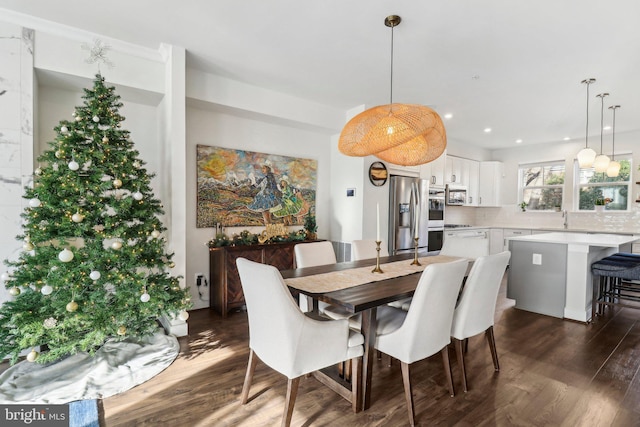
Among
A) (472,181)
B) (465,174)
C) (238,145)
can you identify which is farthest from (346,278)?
(472,181)

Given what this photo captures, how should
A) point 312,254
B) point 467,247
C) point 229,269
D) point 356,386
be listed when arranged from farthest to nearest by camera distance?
1. point 229,269
2. point 467,247
3. point 312,254
4. point 356,386

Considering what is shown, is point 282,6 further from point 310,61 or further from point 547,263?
point 547,263

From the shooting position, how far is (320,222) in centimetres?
484

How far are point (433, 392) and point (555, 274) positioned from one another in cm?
251

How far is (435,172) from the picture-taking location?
5.71m

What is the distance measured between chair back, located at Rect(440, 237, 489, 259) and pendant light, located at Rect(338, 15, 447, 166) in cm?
122

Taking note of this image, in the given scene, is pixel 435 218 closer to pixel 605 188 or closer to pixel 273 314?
pixel 605 188

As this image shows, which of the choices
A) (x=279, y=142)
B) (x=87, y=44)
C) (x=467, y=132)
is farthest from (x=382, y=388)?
(x=467, y=132)

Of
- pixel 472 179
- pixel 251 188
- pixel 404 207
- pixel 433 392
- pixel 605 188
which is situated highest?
pixel 472 179

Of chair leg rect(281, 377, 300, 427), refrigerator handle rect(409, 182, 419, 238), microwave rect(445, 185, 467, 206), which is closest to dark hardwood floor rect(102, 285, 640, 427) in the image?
chair leg rect(281, 377, 300, 427)

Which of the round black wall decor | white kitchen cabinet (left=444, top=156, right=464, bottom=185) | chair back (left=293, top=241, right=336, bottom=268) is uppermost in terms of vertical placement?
white kitchen cabinet (left=444, top=156, right=464, bottom=185)

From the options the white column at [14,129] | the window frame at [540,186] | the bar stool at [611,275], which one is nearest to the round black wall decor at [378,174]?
the bar stool at [611,275]

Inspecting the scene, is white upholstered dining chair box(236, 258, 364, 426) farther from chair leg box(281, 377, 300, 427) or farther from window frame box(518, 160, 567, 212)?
window frame box(518, 160, 567, 212)

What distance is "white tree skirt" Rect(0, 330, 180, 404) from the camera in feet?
6.55
